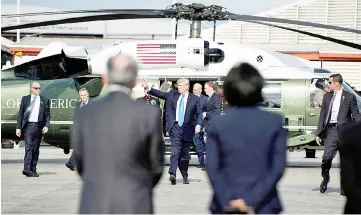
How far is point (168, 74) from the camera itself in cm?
1955

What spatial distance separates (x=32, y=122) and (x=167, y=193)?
4134 mm

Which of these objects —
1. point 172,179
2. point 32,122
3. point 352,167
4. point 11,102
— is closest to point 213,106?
point 172,179

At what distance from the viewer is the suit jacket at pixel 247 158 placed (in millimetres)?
5535

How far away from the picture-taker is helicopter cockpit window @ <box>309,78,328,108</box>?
1964 centimetres

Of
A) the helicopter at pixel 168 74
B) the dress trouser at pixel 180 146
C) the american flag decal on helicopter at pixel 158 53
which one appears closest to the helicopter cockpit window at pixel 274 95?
the helicopter at pixel 168 74

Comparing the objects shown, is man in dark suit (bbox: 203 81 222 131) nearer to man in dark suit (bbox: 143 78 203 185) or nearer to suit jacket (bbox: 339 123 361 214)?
man in dark suit (bbox: 143 78 203 185)

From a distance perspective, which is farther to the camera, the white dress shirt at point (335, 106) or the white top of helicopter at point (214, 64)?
the white top of helicopter at point (214, 64)

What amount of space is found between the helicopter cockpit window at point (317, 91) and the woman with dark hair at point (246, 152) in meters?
14.2

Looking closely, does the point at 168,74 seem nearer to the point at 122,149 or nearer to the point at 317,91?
the point at 317,91

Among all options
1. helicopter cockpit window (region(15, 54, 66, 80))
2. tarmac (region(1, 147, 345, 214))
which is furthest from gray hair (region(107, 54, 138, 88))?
helicopter cockpit window (region(15, 54, 66, 80))

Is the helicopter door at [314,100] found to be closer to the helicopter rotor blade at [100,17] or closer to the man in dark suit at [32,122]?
the helicopter rotor blade at [100,17]

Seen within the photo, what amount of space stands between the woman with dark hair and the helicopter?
1297cm

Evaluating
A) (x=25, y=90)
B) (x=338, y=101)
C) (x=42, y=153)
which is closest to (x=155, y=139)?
(x=338, y=101)

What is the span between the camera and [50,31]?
90.1 meters
